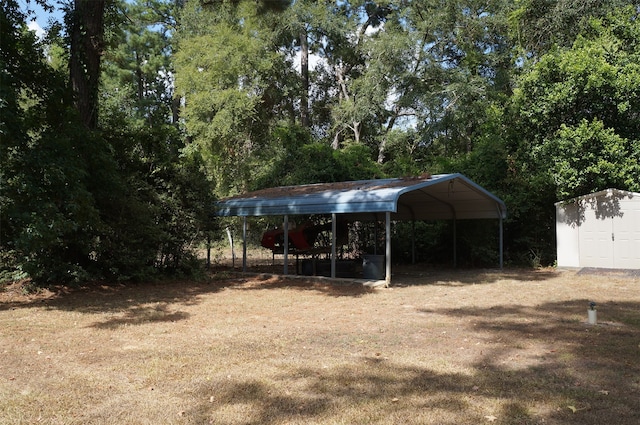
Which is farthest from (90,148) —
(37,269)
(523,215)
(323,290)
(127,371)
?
(523,215)

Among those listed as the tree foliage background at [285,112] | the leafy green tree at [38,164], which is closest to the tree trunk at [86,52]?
the tree foliage background at [285,112]

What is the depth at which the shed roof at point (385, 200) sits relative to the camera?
11.8m

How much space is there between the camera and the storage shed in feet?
47.1

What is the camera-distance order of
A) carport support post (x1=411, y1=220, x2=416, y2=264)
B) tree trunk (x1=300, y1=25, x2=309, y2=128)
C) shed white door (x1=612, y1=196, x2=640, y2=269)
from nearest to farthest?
shed white door (x1=612, y1=196, x2=640, y2=269), carport support post (x1=411, y1=220, x2=416, y2=264), tree trunk (x1=300, y1=25, x2=309, y2=128)

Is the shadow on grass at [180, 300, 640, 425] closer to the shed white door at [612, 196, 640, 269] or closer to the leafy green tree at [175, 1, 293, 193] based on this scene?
the shed white door at [612, 196, 640, 269]

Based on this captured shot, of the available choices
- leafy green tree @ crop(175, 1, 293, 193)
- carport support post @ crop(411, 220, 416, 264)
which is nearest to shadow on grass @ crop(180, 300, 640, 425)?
carport support post @ crop(411, 220, 416, 264)

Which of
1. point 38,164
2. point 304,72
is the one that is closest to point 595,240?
point 38,164

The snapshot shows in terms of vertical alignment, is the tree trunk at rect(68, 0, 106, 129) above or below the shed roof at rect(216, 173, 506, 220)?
above

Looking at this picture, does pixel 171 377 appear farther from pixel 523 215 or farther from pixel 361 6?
pixel 361 6

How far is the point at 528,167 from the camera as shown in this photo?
56.5 ft

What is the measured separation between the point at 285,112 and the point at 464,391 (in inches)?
1054

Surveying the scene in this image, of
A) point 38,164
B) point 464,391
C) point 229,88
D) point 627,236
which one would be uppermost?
point 229,88

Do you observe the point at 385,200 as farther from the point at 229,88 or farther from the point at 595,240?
the point at 229,88

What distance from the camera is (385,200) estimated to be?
36.6 feet
